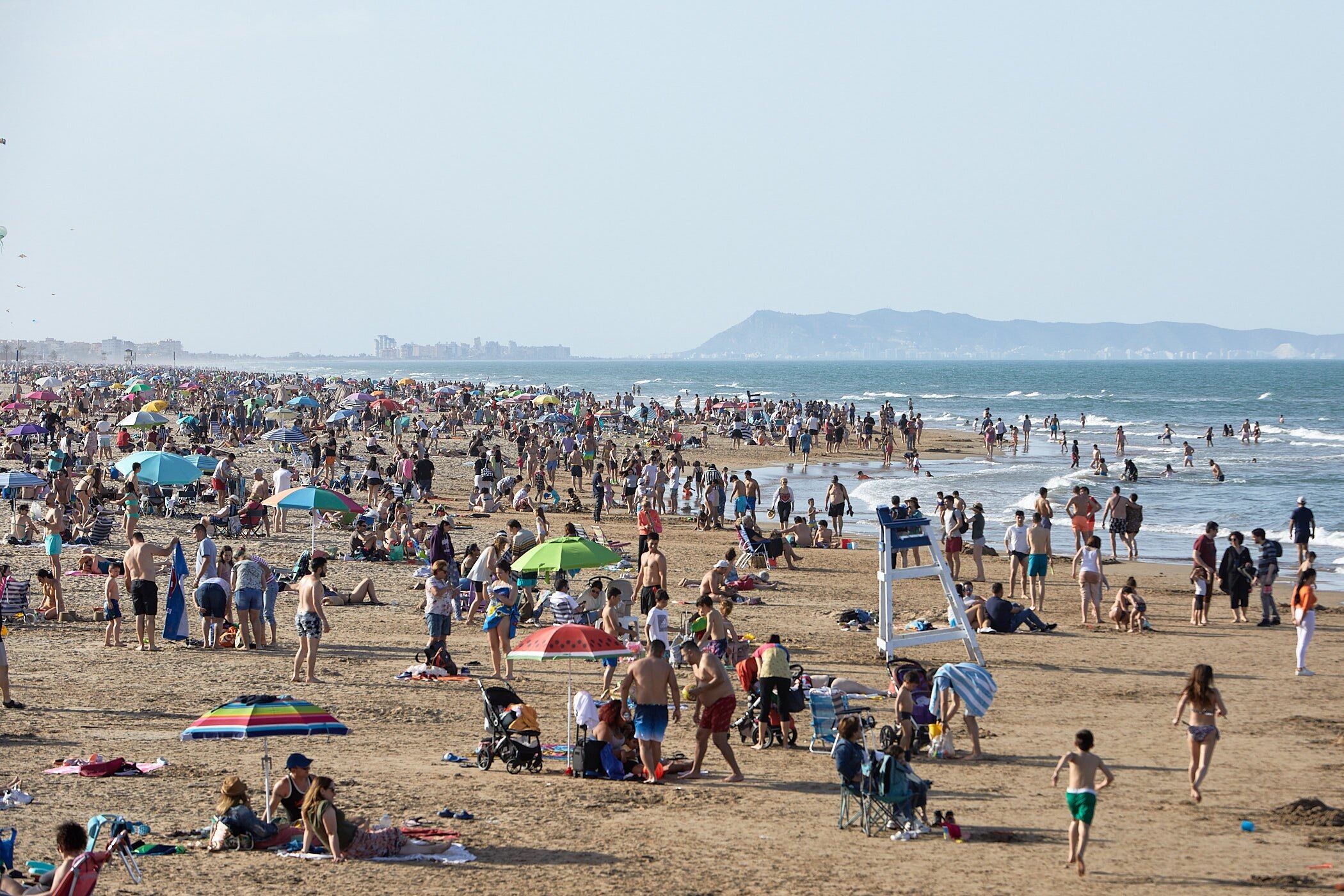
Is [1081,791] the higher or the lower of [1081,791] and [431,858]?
the higher

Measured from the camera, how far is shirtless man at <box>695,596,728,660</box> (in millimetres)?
12695

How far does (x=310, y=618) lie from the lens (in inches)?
513

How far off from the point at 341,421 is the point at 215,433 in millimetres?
4892

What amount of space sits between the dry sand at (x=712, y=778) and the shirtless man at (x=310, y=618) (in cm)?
31

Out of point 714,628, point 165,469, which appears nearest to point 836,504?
point 165,469

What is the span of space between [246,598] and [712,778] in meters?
6.70

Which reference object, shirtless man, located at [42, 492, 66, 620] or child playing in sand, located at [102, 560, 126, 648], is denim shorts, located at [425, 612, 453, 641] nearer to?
child playing in sand, located at [102, 560, 126, 648]

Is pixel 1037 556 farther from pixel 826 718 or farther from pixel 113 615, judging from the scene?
pixel 113 615

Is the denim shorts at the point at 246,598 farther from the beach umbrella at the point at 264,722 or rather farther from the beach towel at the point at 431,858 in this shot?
the beach towel at the point at 431,858

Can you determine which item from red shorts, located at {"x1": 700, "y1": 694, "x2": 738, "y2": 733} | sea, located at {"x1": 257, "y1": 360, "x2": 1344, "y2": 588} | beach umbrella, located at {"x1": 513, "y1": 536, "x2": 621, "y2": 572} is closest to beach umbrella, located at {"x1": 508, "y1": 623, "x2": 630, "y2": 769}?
red shorts, located at {"x1": 700, "y1": 694, "x2": 738, "y2": 733}

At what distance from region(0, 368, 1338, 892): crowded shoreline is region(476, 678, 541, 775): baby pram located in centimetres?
19

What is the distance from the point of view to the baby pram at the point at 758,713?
38.0 feet

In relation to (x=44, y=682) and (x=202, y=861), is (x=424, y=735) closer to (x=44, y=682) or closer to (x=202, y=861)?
(x=202, y=861)

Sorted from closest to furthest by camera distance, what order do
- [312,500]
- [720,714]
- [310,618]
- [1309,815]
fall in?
[1309,815]
[720,714]
[310,618]
[312,500]
